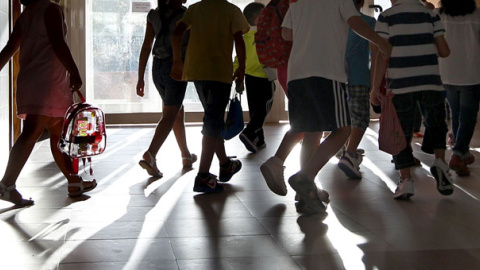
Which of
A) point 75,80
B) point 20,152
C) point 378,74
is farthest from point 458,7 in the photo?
point 20,152

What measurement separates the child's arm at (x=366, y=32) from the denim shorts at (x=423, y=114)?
63 cm

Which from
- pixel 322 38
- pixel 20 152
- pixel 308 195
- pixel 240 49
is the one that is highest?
pixel 322 38

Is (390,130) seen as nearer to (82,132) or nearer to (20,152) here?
(82,132)

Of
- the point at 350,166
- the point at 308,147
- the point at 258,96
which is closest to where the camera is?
the point at 308,147

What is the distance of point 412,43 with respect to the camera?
472cm

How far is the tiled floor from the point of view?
338cm

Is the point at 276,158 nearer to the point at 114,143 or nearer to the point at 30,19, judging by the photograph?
the point at 30,19

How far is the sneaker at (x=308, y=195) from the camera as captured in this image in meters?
4.33

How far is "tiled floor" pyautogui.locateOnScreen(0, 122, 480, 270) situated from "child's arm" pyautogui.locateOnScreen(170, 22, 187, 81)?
804 mm

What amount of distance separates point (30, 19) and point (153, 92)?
6033 millimetres

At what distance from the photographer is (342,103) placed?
430cm

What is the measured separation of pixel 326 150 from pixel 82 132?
5.06ft

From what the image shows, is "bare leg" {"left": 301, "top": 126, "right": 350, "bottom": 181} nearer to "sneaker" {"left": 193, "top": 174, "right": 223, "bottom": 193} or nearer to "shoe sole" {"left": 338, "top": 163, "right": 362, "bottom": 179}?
"sneaker" {"left": 193, "top": 174, "right": 223, "bottom": 193}

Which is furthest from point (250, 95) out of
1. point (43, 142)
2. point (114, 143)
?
point (43, 142)
